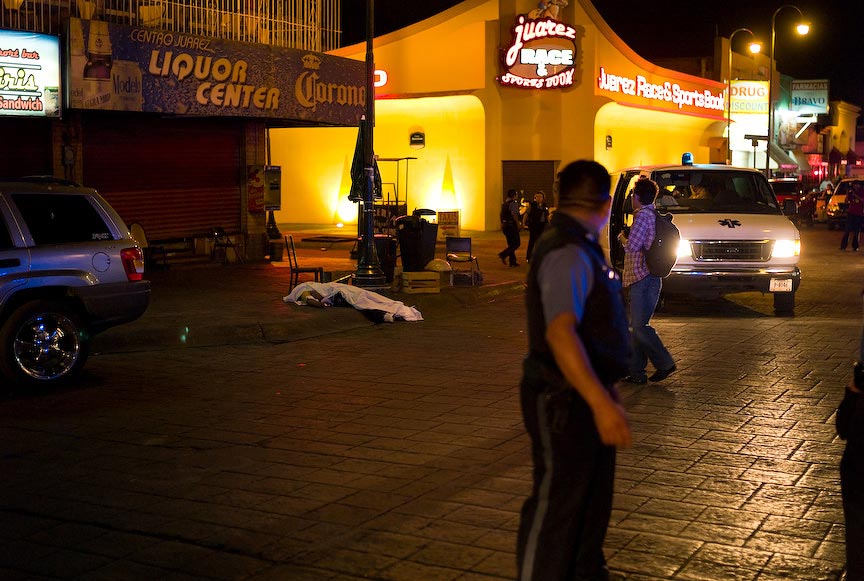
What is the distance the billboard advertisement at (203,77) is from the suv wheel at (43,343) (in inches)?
299

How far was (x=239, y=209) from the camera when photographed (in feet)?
73.4

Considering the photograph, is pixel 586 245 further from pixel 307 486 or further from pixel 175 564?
pixel 307 486

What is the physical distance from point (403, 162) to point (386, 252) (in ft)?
59.2

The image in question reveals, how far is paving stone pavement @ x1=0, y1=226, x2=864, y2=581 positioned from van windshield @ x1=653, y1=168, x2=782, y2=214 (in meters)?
3.00

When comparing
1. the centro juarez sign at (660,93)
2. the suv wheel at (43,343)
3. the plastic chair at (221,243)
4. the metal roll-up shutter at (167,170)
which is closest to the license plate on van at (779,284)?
the suv wheel at (43,343)

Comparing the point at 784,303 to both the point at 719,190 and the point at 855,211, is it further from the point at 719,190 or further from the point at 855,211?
the point at 855,211

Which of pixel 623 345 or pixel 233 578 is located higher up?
pixel 623 345

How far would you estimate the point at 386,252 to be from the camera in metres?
18.1

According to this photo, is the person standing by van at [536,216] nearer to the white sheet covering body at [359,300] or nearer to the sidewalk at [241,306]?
the sidewalk at [241,306]

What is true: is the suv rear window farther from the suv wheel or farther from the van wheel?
the van wheel

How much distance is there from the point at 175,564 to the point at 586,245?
8.70 feet

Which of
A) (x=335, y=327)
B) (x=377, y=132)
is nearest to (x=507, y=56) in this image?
(x=377, y=132)

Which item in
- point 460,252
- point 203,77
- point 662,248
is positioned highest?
point 203,77

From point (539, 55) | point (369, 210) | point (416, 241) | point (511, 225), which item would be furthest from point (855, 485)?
point (539, 55)
